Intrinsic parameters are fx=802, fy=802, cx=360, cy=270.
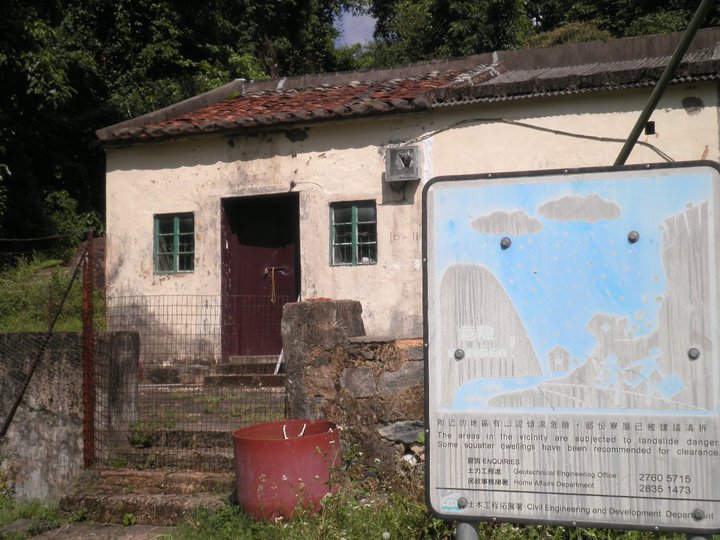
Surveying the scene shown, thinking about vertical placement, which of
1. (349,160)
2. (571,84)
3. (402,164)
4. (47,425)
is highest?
(571,84)

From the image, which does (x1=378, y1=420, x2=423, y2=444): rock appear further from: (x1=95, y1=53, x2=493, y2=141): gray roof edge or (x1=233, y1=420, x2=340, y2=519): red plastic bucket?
(x1=95, y1=53, x2=493, y2=141): gray roof edge

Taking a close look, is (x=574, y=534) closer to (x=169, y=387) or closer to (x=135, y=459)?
(x=135, y=459)

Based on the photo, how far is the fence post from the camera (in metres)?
6.79

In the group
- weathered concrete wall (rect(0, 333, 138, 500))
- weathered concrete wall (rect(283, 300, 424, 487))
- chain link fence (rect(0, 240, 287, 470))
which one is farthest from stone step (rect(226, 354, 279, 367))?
weathered concrete wall (rect(283, 300, 424, 487))

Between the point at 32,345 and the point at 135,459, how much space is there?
1.43 metres

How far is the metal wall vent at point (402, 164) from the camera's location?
975 centimetres

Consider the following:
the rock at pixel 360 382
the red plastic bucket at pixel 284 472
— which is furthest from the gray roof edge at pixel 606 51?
the red plastic bucket at pixel 284 472

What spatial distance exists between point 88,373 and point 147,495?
3.93 feet

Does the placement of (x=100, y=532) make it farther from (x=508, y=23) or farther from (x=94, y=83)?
(x=508, y=23)

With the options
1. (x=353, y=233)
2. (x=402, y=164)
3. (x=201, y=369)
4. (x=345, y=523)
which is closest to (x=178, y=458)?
(x=345, y=523)

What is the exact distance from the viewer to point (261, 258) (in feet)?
37.1

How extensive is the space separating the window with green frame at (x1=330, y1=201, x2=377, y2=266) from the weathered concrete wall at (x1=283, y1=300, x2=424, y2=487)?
3.92 meters

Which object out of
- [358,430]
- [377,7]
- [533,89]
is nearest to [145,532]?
[358,430]

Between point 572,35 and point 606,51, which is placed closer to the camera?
point 606,51
